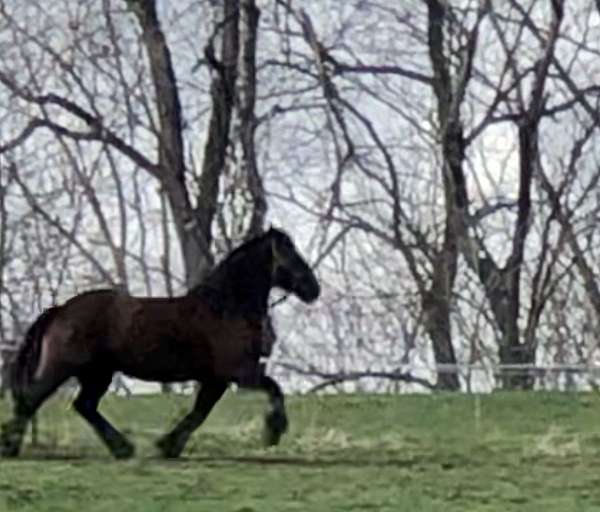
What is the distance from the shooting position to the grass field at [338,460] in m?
10.4

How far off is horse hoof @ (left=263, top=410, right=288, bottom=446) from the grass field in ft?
0.28

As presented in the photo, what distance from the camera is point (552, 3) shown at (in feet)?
93.7

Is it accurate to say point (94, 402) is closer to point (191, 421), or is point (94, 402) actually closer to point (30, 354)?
point (30, 354)

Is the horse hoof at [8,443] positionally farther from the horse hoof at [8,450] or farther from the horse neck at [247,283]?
the horse neck at [247,283]

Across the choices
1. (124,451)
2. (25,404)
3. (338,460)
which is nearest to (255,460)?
(338,460)

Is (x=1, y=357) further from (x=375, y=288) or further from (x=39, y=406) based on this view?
(x=375, y=288)

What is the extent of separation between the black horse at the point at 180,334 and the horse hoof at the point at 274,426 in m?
0.13

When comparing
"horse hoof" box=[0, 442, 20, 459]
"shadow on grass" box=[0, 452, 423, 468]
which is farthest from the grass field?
"horse hoof" box=[0, 442, 20, 459]

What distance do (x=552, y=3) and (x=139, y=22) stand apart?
6.02 metres

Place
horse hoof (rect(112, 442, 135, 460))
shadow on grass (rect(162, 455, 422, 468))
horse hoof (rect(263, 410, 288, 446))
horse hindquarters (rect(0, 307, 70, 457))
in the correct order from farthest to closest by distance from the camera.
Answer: horse hoof (rect(263, 410, 288, 446)) → horse hindquarters (rect(0, 307, 70, 457)) → horse hoof (rect(112, 442, 135, 460)) → shadow on grass (rect(162, 455, 422, 468))

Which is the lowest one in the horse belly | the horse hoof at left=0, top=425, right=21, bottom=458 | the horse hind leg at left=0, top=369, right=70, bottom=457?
the horse hoof at left=0, top=425, right=21, bottom=458

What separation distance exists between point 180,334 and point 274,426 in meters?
0.98

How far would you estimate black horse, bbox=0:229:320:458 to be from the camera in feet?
45.0

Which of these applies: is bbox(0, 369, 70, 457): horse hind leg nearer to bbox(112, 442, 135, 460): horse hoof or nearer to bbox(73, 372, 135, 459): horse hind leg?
bbox(73, 372, 135, 459): horse hind leg
